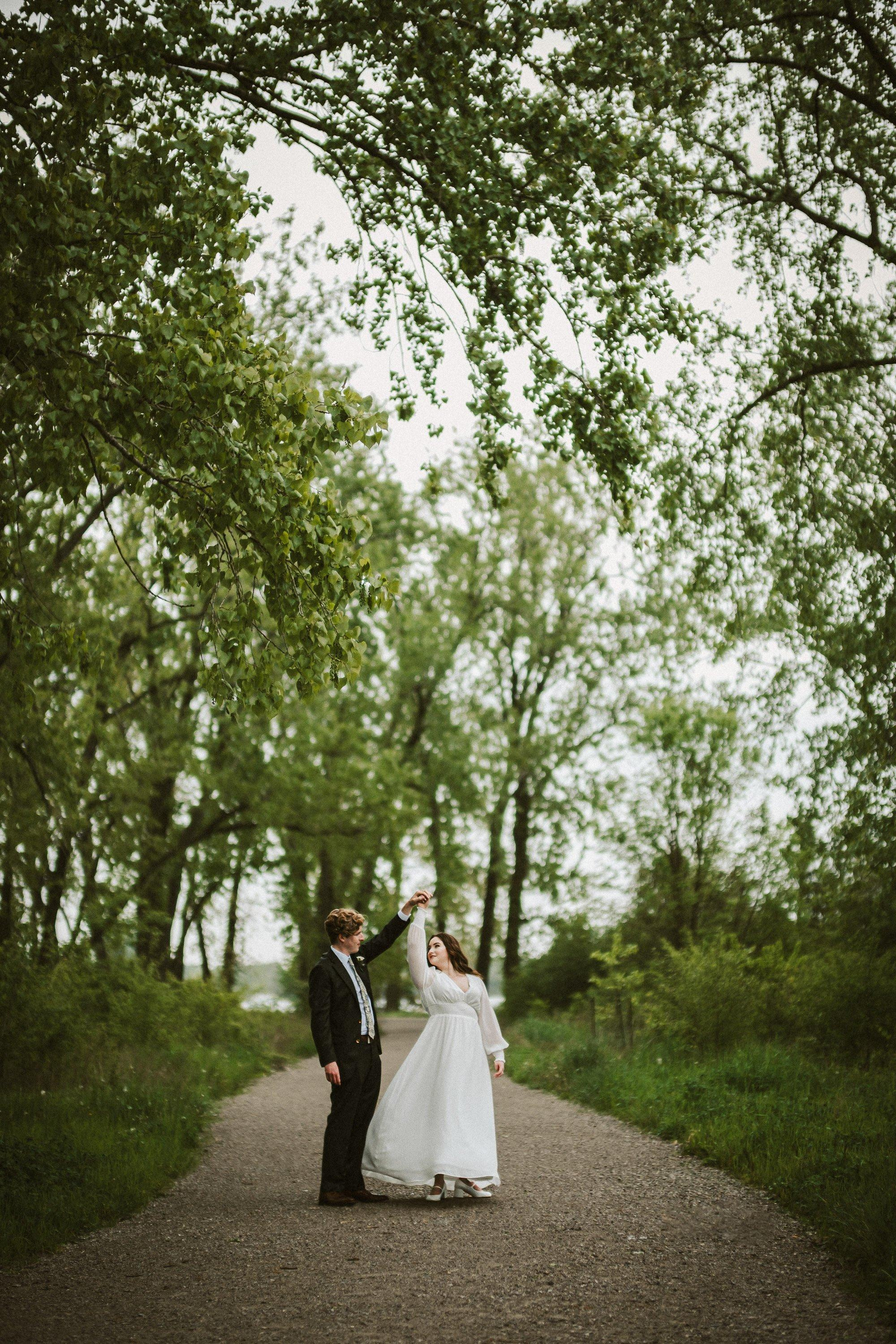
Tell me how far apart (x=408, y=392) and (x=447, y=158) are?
2.49 metres

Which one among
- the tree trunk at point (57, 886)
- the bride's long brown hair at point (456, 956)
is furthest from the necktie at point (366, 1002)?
the tree trunk at point (57, 886)

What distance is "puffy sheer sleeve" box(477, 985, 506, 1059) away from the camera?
877 cm

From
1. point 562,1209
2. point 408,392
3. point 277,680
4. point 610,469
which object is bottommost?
point 562,1209

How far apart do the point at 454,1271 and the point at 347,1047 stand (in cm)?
241

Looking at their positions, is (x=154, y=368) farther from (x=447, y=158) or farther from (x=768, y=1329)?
(x=768, y=1329)

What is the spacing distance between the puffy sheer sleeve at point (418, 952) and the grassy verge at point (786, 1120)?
9.31 feet

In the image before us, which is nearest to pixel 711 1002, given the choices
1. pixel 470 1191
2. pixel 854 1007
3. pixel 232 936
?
pixel 854 1007

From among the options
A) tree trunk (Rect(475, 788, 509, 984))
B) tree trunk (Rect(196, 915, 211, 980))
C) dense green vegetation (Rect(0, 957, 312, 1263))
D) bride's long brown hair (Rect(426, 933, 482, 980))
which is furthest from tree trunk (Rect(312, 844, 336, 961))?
bride's long brown hair (Rect(426, 933, 482, 980))

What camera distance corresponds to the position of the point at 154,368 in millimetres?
6773

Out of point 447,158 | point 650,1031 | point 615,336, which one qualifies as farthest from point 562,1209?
point 650,1031

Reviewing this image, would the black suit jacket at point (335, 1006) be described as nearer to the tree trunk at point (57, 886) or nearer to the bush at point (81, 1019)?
the bush at point (81, 1019)

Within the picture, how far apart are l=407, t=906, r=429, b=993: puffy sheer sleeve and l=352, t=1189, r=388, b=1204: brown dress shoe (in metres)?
1.45

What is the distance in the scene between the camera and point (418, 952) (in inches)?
337

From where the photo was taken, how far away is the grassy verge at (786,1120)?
248 inches
